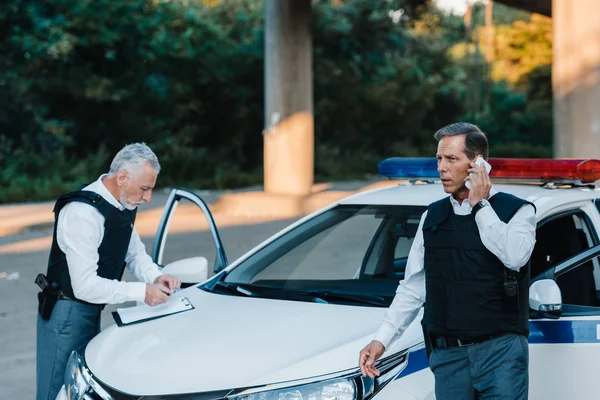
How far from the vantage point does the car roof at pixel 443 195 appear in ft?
13.6

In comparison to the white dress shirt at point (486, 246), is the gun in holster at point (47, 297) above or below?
below

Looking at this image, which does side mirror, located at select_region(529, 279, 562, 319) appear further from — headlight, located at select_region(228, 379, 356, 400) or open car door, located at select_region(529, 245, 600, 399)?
headlight, located at select_region(228, 379, 356, 400)

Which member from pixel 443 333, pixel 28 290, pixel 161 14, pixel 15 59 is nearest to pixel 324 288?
pixel 443 333

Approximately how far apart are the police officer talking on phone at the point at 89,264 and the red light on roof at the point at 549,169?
149 centimetres

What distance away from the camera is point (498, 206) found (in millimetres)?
3193

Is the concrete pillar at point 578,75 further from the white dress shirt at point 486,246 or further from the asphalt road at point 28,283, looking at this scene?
the white dress shirt at point 486,246

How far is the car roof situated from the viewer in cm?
415

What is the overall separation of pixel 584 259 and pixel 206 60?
941 inches

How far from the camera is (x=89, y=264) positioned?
4.07 meters

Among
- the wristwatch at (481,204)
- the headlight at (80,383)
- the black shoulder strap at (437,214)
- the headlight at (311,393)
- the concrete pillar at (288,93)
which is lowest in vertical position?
the headlight at (80,383)

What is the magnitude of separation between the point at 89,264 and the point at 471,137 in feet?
5.63

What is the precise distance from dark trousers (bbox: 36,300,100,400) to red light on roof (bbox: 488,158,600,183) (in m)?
1.86

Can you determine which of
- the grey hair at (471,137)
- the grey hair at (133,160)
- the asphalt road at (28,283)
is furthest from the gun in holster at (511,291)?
the asphalt road at (28,283)

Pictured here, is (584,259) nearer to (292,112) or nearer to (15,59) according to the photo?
(292,112)
